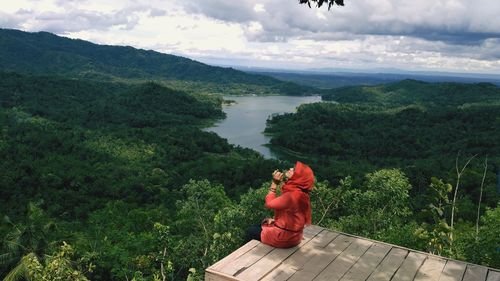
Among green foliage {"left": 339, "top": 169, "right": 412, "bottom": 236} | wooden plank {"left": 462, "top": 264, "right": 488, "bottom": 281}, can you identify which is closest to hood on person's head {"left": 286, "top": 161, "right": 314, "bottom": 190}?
wooden plank {"left": 462, "top": 264, "right": 488, "bottom": 281}

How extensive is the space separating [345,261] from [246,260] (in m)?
1.19

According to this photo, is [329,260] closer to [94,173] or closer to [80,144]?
Result: [94,173]

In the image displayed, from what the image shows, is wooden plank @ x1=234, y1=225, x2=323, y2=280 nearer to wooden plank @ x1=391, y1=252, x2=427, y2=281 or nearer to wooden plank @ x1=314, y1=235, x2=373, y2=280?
wooden plank @ x1=314, y1=235, x2=373, y2=280

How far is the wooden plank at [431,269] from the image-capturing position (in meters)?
4.65

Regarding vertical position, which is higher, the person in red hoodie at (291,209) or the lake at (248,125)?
the person in red hoodie at (291,209)

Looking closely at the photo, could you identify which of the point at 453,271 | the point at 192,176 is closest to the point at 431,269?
the point at 453,271

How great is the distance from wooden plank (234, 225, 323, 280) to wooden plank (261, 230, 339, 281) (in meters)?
0.05

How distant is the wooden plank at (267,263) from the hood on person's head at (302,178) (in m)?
0.77

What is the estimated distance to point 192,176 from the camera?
200 ft

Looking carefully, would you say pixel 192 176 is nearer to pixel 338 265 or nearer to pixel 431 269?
pixel 338 265

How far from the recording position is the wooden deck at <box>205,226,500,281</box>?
454 centimetres

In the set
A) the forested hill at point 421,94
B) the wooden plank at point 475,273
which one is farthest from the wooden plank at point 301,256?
the forested hill at point 421,94

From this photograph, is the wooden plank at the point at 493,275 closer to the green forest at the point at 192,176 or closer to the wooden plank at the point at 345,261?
the green forest at the point at 192,176

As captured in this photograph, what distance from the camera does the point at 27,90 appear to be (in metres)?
114
